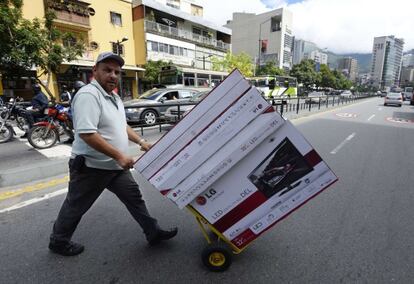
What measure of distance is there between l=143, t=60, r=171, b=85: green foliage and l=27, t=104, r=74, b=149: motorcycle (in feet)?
62.2

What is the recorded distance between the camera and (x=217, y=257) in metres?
2.27

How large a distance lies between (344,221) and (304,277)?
125cm

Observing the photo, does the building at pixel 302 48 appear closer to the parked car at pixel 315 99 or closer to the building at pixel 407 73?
the building at pixel 407 73

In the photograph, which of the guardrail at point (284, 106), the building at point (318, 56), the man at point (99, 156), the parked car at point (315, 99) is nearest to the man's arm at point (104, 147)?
the man at point (99, 156)

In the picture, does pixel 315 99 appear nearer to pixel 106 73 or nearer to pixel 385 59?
pixel 106 73

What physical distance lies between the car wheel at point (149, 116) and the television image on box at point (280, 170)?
27.9ft

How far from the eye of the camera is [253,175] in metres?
1.97

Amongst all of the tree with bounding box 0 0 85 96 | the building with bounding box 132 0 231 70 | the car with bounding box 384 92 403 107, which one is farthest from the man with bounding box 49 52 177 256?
the car with bounding box 384 92 403 107

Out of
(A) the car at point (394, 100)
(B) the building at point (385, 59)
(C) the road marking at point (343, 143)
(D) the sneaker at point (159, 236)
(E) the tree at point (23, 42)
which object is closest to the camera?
(D) the sneaker at point (159, 236)

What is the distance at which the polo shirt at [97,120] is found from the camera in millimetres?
1931

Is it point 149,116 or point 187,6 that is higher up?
point 187,6

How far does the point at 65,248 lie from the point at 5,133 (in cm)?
681

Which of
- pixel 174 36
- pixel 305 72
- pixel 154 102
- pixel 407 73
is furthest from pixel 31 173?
pixel 407 73

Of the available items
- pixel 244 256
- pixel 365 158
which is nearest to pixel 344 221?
pixel 244 256
